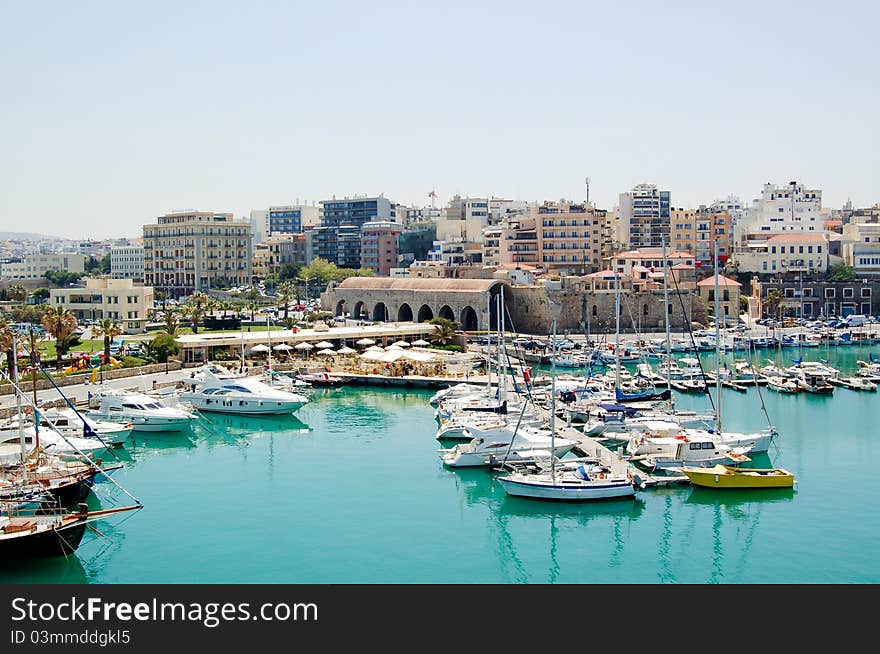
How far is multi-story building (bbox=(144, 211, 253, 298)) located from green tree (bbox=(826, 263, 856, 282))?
60.5m

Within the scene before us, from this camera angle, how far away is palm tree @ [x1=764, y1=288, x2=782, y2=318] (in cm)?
7950

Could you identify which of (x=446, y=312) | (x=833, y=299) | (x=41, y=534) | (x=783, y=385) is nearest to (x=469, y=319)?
(x=446, y=312)

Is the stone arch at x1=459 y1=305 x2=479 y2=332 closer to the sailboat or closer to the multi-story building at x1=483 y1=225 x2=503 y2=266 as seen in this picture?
the multi-story building at x1=483 y1=225 x2=503 y2=266

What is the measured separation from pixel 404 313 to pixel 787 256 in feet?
119

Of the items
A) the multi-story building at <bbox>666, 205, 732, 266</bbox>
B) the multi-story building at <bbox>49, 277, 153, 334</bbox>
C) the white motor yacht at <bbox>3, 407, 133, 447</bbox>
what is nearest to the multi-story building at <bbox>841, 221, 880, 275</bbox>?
the multi-story building at <bbox>666, 205, 732, 266</bbox>

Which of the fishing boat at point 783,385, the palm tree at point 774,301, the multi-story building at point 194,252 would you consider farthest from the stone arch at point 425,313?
the multi-story building at point 194,252

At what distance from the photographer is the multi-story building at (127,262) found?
5635 inches

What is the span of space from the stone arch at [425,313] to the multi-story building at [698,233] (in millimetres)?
30059

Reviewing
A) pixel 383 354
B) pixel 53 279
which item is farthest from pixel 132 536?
pixel 53 279

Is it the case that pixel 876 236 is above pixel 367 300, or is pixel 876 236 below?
above

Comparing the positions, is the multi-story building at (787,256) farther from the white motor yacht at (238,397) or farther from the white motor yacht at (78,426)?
the white motor yacht at (78,426)

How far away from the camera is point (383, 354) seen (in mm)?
59281
